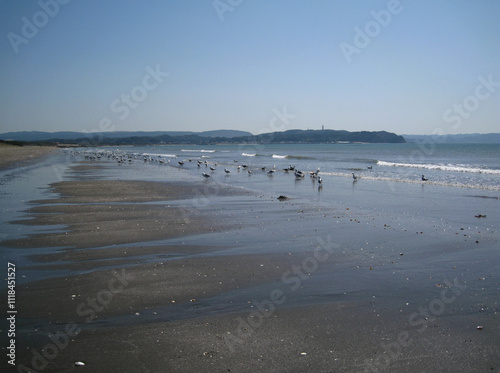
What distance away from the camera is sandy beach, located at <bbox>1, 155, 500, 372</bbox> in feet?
17.6

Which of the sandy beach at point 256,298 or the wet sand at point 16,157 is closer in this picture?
the sandy beach at point 256,298

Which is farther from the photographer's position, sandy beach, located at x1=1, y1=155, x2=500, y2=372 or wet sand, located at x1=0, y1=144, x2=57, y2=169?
wet sand, located at x1=0, y1=144, x2=57, y2=169

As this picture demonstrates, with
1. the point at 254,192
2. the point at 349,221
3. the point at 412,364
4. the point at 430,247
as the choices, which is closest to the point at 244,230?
the point at 349,221

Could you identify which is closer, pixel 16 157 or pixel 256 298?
pixel 256 298

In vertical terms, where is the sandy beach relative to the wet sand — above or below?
below

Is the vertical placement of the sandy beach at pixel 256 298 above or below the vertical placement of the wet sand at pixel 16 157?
below

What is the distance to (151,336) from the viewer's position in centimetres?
585

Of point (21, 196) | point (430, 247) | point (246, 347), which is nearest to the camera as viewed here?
point (246, 347)

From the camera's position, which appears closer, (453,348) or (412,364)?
(412,364)

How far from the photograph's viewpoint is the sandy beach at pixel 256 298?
17.6ft

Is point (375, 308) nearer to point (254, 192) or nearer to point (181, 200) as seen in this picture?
point (181, 200)

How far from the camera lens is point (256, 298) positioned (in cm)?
739

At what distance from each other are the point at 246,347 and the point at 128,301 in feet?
8.54

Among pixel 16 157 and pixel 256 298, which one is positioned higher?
pixel 16 157
